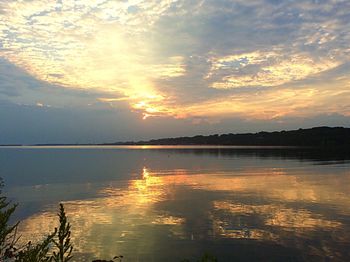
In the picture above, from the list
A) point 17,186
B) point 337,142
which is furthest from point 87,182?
point 337,142

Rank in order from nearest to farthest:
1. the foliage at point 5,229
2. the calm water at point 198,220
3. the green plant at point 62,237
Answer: the green plant at point 62,237, the foliage at point 5,229, the calm water at point 198,220

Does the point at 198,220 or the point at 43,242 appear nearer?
the point at 43,242

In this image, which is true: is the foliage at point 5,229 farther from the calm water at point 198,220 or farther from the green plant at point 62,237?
the calm water at point 198,220

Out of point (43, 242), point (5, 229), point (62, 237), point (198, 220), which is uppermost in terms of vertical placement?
point (62, 237)

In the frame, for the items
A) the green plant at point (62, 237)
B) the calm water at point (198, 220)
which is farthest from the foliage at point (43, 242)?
the calm water at point (198, 220)

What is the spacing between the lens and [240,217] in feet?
93.1

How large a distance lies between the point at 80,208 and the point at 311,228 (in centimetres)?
1973

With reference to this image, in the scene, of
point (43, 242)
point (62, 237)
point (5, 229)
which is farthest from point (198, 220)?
point (62, 237)

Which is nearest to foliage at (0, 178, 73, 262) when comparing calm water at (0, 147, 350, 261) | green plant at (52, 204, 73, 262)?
green plant at (52, 204, 73, 262)

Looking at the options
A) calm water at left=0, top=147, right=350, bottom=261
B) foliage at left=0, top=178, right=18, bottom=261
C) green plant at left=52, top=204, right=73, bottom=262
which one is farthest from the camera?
calm water at left=0, top=147, right=350, bottom=261

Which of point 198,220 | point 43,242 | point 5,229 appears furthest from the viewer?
point 198,220

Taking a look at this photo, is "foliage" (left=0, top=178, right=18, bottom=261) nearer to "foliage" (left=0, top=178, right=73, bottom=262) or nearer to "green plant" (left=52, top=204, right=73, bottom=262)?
"foliage" (left=0, top=178, right=73, bottom=262)

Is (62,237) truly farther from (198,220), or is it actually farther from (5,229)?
(198,220)

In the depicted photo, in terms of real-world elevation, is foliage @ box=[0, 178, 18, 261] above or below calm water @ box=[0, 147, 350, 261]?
above
